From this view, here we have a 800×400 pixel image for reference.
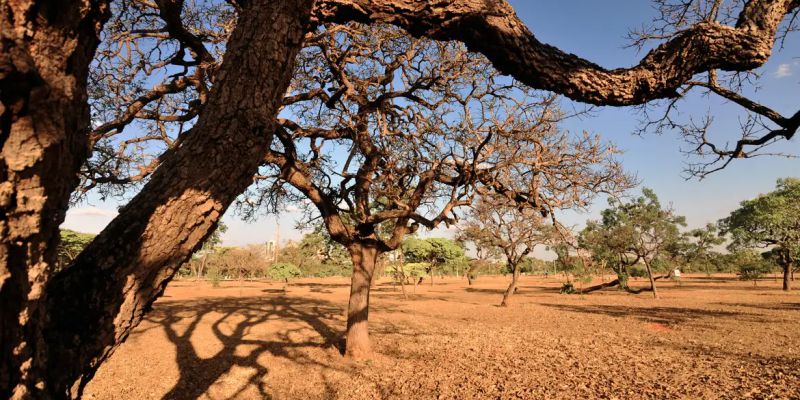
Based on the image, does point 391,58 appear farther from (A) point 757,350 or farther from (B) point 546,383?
(A) point 757,350

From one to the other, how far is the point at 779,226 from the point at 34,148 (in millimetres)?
30535

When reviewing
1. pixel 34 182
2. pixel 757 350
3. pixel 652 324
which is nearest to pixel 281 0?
pixel 34 182

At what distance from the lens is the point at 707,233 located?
127 feet

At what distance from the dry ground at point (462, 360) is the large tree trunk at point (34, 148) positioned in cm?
609

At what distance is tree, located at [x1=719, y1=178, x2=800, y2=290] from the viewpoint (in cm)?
1941

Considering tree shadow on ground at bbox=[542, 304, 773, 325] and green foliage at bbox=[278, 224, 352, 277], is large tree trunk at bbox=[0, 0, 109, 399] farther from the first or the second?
green foliage at bbox=[278, 224, 352, 277]

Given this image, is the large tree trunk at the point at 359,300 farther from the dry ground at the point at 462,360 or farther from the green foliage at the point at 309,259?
the green foliage at the point at 309,259

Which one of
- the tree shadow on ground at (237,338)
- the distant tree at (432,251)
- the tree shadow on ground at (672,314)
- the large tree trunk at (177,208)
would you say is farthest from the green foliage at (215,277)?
the large tree trunk at (177,208)

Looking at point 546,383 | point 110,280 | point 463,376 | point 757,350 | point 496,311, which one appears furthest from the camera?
point 496,311

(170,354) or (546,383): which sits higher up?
(546,383)

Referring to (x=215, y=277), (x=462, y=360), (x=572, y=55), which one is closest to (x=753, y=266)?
(x=462, y=360)

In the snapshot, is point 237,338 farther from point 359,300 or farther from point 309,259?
point 309,259

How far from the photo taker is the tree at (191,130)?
1.08 m

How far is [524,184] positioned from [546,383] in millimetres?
3875
